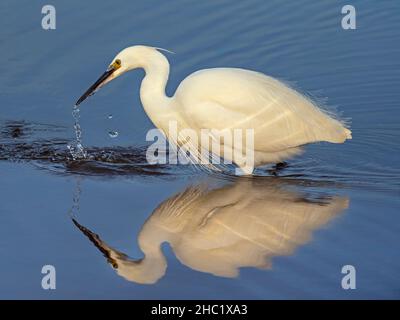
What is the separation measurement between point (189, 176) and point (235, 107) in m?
0.69

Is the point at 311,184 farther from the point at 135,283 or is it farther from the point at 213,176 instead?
the point at 135,283

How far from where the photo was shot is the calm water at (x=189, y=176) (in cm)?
635

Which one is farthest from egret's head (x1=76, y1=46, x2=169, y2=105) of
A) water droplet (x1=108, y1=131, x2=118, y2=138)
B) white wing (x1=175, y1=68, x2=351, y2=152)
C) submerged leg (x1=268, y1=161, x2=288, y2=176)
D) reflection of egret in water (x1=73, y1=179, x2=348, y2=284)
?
submerged leg (x1=268, y1=161, x2=288, y2=176)

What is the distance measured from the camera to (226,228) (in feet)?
23.6

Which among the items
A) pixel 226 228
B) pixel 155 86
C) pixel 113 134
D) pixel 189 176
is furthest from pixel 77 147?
pixel 226 228

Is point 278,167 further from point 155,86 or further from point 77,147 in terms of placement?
point 77,147

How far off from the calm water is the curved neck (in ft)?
1.64

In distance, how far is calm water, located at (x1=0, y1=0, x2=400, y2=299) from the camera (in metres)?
6.35

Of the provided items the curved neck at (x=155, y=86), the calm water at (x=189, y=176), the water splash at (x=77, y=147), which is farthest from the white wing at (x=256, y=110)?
the water splash at (x=77, y=147)

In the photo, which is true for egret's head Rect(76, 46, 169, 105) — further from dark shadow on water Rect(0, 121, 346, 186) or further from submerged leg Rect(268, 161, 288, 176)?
submerged leg Rect(268, 161, 288, 176)

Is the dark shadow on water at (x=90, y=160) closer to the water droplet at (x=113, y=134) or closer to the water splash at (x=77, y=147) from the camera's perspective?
the water splash at (x=77, y=147)

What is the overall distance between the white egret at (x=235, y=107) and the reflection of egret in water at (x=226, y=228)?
39cm
